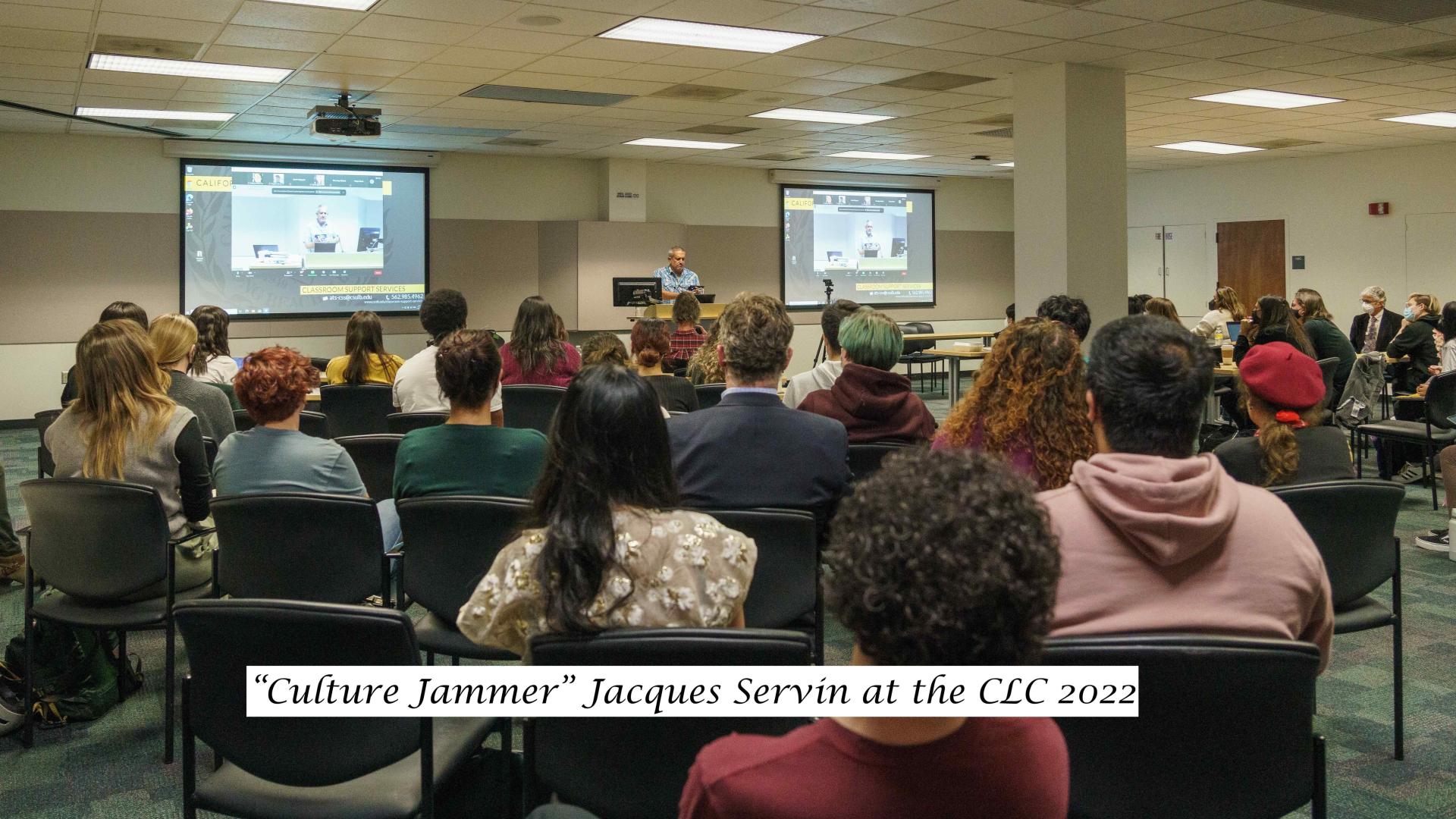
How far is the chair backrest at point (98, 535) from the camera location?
2.99m

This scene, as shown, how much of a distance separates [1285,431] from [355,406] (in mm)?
4031

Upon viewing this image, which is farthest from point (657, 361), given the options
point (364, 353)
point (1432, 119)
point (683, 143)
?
point (1432, 119)

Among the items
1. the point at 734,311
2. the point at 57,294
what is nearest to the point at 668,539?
the point at 734,311

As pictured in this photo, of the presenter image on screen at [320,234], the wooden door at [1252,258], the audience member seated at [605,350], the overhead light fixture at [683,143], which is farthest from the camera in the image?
the wooden door at [1252,258]

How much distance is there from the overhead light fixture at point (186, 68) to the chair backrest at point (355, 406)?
3199 mm

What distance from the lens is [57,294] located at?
35.4 ft

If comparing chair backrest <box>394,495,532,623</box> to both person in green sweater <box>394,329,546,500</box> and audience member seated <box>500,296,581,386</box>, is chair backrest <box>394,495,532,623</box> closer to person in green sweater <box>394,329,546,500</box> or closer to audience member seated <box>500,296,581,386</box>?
person in green sweater <box>394,329,546,500</box>

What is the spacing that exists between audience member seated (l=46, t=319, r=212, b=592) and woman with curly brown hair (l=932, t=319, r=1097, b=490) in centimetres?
229

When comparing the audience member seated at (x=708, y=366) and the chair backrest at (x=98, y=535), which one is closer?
the chair backrest at (x=98, y=535)

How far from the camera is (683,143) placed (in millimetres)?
11781

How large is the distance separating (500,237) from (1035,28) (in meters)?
7.80

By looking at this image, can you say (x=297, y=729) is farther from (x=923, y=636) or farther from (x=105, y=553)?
(x=105, y=553)

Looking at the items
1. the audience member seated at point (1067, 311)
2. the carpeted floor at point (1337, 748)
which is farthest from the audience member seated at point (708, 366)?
the carpeted floor at point (1337, 748)
